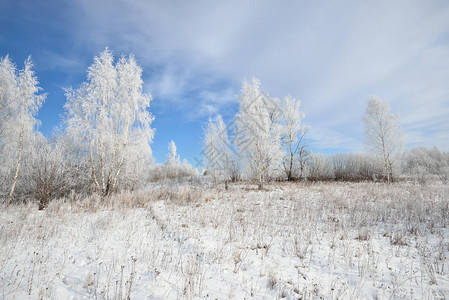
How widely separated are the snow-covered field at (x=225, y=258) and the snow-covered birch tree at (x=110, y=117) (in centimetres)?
599

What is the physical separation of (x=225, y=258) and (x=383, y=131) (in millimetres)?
24775

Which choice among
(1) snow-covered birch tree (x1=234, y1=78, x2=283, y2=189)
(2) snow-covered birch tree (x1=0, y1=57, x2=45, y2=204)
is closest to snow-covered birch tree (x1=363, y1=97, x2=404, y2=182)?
(1) snow-covered birch tree (x1=234, y1=78, x2=283, y2=189)

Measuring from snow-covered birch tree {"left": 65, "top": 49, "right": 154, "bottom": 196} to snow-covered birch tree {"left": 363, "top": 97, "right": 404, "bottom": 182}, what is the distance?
23.6 m

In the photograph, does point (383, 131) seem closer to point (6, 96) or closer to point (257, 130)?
point (257, 130)

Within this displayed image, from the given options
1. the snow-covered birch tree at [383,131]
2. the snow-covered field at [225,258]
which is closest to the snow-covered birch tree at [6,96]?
the snow-covered field at [225,258]

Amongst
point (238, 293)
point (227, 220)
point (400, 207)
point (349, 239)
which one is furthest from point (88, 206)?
point (400, 207)

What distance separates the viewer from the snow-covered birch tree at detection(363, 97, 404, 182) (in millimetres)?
20203

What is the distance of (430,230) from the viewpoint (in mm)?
5078

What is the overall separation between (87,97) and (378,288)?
14985mm

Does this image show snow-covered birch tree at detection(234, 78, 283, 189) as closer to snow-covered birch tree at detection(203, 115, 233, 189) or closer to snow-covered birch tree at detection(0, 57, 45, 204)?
snow-covered birch tree at detection(203, 115, 233, 189)

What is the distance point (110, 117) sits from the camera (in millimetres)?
12469

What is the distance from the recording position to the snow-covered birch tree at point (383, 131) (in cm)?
2020

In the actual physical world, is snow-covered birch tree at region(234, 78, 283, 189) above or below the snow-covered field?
above

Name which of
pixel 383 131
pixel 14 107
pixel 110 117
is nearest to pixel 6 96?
pixel 14 107
